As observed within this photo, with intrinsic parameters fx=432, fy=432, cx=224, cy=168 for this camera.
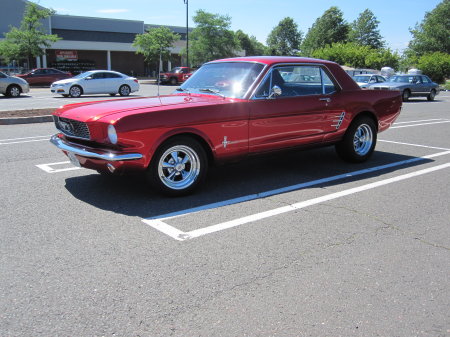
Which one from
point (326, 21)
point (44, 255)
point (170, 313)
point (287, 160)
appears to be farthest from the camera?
point (326, 21)

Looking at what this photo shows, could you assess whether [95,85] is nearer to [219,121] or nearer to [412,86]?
[412,86]

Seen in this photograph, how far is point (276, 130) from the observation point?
18.8 ft

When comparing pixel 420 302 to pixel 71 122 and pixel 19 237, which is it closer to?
pixel 19 237

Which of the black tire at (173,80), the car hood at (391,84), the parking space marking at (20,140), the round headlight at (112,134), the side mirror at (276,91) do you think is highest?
the black tire at (173,80)

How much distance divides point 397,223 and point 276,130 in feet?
6.58

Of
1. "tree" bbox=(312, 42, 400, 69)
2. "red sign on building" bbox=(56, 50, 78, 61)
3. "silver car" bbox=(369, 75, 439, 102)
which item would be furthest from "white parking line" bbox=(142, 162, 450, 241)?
"tree" bbox=(312, 42, 400, 69)

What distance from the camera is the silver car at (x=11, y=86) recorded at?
20.7 metres

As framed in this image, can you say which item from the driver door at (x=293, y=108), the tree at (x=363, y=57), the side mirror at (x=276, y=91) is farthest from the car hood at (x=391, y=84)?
the tree at (x=363, y=57)

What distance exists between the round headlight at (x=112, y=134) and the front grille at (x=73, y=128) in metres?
0.37

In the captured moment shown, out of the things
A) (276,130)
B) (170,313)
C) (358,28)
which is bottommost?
(170,313)

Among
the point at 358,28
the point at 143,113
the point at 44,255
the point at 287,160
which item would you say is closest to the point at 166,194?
the point at 143,113

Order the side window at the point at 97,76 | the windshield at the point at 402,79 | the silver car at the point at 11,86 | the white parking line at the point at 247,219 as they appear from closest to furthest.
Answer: the white parking line at the point at 247,219
the silver car at the point at 11,86
the side window at the point at 97,76
the windshield at the point at 402,79

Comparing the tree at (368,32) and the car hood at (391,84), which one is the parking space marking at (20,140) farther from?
the tree at (368,32)

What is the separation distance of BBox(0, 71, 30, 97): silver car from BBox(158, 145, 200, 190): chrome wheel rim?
1893 cm
